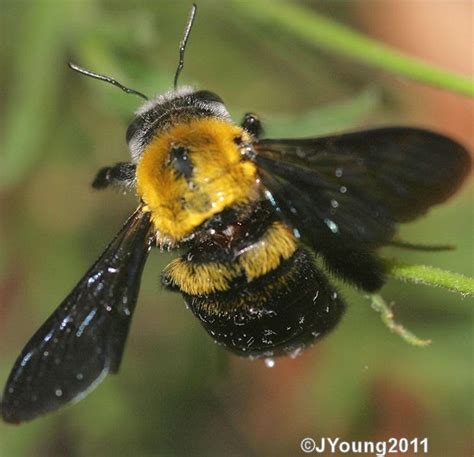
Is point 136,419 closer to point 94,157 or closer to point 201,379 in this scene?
point 201,379

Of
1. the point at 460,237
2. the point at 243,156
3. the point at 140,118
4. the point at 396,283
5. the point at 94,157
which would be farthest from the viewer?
the point at 94,157

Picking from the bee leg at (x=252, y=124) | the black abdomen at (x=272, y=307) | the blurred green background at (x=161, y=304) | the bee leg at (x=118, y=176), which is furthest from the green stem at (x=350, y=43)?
the bee leg at (x=118, y=176)

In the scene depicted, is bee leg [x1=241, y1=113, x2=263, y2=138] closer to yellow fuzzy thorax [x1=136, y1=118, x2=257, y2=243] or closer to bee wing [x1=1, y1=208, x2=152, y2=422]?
yellow fuzzy thorax [x1=136, y1=118, x2=257, y2=243]

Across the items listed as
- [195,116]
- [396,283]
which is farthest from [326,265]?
[396,283]

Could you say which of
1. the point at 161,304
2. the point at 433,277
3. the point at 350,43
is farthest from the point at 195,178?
the point at 161,304

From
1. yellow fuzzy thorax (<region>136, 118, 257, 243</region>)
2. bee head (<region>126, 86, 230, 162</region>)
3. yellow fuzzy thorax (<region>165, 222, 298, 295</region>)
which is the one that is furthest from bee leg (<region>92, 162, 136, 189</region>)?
yellow fuzzy thorax (<region>165, 222, 298, 295</region>)

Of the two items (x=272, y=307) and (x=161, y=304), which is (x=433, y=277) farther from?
(x=161, y=304)

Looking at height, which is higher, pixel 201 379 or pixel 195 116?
pixel 195 116
